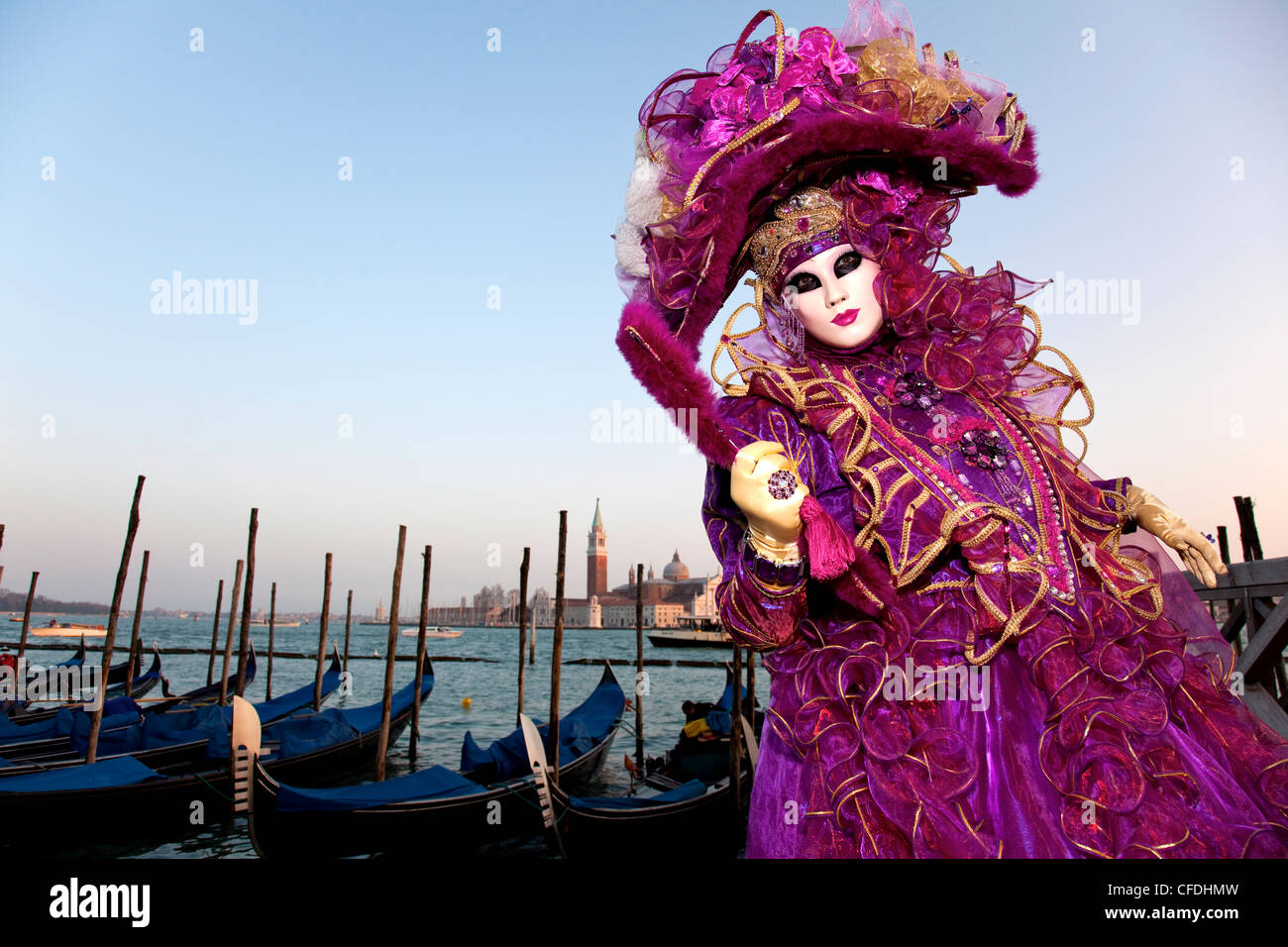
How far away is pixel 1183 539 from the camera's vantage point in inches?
61.4

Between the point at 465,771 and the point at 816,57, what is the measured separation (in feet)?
34.3

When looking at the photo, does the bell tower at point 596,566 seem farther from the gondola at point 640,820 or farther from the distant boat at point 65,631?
the gondola at point 640,820

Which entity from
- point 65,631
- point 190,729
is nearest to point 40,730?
point 190,729

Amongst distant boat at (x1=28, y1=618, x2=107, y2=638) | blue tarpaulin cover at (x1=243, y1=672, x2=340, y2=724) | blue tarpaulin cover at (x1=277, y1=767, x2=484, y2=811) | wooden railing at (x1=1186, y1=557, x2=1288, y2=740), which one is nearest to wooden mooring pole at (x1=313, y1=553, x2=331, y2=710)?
blue tarpaulin cover at (x1=243, y1=672, x2=340, y2=724)

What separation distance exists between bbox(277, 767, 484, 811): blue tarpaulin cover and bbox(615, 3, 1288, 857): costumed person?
23.2ft

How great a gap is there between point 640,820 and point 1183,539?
7.09 meters

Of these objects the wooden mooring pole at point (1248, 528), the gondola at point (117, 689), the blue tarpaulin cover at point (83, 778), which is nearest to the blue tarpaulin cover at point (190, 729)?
the blue tarpaulin cover at point (83, 778)

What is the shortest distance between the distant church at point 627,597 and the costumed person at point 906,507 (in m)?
94.1

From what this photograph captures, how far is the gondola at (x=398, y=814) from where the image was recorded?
7090mm
